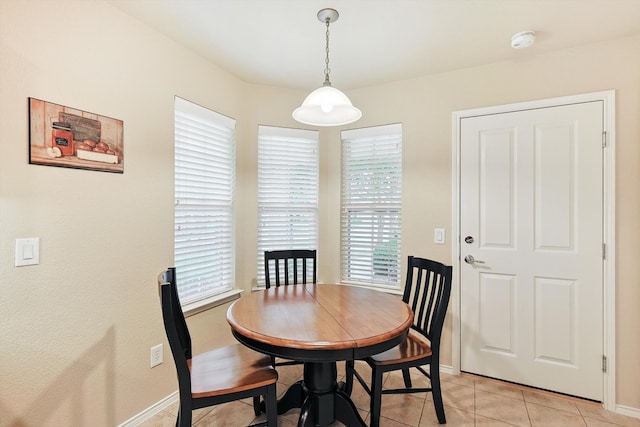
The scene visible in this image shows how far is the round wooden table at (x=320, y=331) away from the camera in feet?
4.60

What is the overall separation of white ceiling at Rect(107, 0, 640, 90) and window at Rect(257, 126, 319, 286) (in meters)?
0.67

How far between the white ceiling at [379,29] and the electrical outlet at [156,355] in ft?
6.88

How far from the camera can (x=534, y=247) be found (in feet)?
7.86

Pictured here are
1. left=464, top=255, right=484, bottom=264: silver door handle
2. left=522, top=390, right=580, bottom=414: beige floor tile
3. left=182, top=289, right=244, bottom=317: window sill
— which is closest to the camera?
left=522, top=390, right=580, bottom=414: beige floor tile

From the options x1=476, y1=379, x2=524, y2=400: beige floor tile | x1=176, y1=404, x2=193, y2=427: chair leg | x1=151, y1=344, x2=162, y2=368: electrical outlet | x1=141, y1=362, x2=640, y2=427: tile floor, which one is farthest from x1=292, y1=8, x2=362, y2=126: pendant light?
x1=476, y1=379, x2=524, y2=400: beige floor tile

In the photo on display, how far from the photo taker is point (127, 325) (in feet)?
6.34

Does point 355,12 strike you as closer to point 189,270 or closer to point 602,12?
point 602,12

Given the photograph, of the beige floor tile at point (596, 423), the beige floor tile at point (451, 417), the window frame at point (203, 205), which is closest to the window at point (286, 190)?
the window frame at point (203, 205)

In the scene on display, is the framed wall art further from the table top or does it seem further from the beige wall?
the table top

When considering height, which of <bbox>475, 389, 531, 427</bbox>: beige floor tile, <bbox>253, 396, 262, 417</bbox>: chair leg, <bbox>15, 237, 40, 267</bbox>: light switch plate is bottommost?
<bbox>475, 389, 531, 427</bbox>: beige floor tile

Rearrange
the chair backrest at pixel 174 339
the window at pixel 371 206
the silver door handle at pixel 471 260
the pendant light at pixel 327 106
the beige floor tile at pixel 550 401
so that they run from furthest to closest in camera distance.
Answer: the window at pixel 371 206 < the silver door handle at pixel 471 260 < the beige floor tile at pixel 550 401 < the pendant light at pixel 327 106 < the chair backrest at pixel 174 339

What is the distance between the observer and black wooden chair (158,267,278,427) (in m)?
1.41

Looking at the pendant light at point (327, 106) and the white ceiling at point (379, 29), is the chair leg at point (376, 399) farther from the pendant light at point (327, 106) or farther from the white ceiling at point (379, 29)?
the white ceiling at point (379, 29)

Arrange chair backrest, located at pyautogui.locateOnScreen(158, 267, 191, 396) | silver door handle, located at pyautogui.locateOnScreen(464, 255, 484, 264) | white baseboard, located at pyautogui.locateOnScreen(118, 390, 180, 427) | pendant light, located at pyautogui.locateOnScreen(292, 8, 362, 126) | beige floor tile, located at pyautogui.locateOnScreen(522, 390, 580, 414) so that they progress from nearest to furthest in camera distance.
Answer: chair backrest, located at pyautogui.locateOnScreen(158, 267, 191, 396), pendant light, located at pyautogui.locateOnScreen(292, 8, 362, 126), white baseboard, located at pyautogui.locateOnScreen(118, 390, 180, 427), beige floor tile, located at pyautogui.locateOnScreen(522, 390, 580, 414), silver door handle, located at pyautogui.locateOnScreen(464, 255, 484, 264)
